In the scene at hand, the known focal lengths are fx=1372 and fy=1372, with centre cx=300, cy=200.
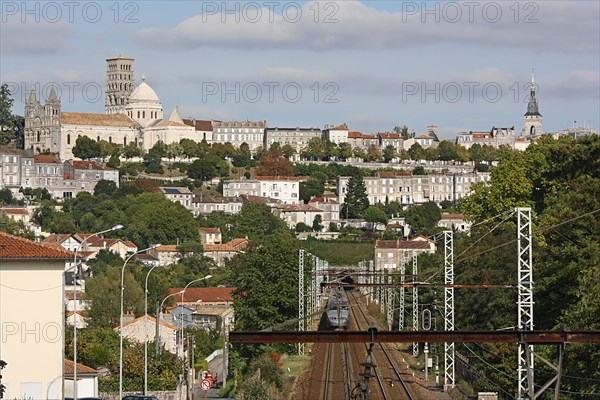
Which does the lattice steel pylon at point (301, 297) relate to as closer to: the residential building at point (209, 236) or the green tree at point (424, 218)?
the residential building at point (209, 236)

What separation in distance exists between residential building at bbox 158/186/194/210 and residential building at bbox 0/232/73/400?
148 metres

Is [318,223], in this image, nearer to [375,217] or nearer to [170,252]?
[375,217]

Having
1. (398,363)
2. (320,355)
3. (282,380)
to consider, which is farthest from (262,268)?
(282,380)

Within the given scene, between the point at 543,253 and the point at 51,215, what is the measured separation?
413 ft

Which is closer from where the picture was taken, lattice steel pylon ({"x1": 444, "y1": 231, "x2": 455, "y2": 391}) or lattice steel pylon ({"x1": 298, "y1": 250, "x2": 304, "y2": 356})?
lattice steel pylon ({"x1": 444, "y1": 231, "x2": 455, "y2": 391})

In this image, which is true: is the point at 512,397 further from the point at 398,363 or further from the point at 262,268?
the point at 262,268

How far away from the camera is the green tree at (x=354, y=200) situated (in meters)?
189

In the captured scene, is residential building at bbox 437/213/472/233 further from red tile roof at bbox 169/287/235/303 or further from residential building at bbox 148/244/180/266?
red tile roof at bbox 169/287/235/303

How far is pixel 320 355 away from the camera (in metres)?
61.0

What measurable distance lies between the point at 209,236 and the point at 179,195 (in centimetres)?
2635

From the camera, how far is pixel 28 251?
3534 cm

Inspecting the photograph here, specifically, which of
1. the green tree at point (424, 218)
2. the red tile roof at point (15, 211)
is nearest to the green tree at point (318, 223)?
the green tree at point (424, 218)

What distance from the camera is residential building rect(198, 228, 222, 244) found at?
160 meters

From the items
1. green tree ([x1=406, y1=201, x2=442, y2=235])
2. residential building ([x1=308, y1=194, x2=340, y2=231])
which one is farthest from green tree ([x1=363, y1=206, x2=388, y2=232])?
residential building ([x1=308, y1=194, x2=340, y2=231])
